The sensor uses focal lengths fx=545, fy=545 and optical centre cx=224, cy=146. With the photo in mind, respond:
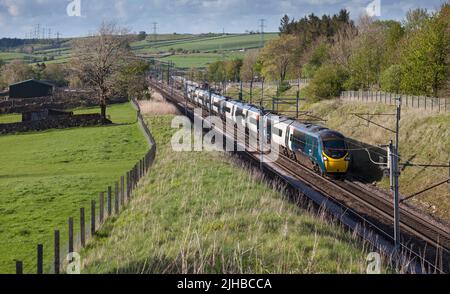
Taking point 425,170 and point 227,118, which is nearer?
point 425,170

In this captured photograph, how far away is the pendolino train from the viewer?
115 ft

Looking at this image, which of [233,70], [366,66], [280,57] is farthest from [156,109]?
[233,70]

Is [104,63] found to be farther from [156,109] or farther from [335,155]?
[335,155]

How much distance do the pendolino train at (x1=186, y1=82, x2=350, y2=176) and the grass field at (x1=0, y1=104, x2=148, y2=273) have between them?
10.9 metres

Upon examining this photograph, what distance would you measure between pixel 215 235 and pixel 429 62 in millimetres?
42193

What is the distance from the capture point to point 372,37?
3095 inches

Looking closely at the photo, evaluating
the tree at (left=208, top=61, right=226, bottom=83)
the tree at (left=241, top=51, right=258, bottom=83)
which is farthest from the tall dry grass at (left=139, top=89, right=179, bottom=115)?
the tree at (left=208, top=61, right=226, bottom=83)

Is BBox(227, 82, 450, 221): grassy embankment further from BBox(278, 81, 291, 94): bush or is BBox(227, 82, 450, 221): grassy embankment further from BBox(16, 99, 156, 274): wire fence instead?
BBox(278, 81, 291, 94): bush

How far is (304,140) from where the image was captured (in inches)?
1502

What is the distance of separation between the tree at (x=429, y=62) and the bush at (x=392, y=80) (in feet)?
13.9

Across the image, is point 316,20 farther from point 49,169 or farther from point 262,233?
point 262,233

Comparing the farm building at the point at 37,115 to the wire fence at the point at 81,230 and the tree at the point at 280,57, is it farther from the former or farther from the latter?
the tree at the point at 280,57
